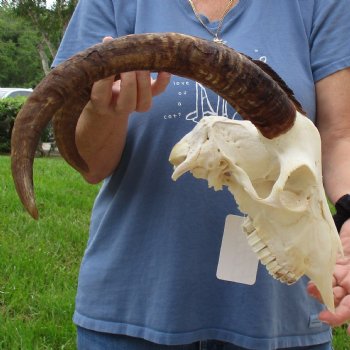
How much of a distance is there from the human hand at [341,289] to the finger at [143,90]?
0.67 metres

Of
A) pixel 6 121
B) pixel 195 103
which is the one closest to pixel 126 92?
pixel 195 103

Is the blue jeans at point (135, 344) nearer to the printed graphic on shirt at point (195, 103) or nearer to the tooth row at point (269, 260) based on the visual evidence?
the tooth row at point (269, 260)

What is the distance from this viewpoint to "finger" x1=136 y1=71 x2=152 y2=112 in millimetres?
1431

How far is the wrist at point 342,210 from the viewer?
1.77m

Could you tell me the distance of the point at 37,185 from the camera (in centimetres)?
713

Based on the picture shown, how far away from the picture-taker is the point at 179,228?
1.80 metres

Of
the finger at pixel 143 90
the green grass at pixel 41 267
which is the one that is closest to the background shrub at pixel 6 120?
the green grass at pixel 41 267

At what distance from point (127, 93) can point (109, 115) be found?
6.7 inches

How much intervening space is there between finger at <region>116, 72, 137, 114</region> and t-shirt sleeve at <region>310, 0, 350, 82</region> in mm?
686

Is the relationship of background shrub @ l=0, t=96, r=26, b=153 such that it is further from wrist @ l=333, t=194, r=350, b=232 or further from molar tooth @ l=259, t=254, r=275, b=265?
molar tooth @ l=259, t=254, r=275, b=265

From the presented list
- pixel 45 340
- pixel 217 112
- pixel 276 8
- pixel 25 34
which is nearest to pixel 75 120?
pixel 217 112

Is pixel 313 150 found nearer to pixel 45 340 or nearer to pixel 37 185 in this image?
pixel 45 340

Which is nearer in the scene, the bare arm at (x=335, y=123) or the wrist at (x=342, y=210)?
the wrist at (x=342, y=210)

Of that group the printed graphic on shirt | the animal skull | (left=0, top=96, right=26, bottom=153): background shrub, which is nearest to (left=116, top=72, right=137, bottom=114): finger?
the animal skull
